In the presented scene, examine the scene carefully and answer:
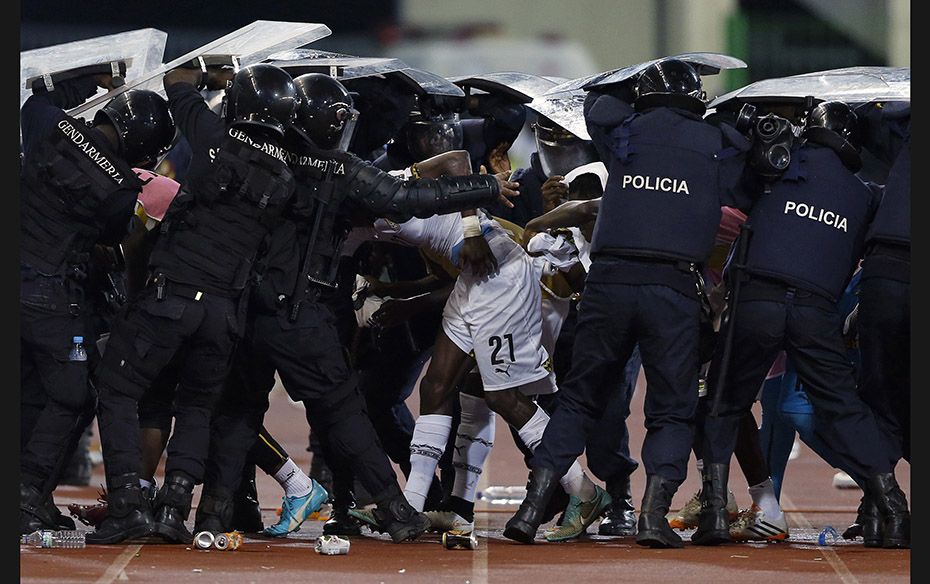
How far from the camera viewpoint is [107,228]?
6.82m

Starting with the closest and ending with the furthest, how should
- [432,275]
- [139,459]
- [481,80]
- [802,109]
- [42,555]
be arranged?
[42,555] < [139,459] < [802,109] < [432,275] < [481,80]

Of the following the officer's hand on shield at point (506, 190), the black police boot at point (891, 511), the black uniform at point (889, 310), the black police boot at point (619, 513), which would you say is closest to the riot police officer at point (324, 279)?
the officer's hand on shield at point (506, 190)

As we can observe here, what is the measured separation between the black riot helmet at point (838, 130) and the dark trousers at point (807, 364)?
0.63m

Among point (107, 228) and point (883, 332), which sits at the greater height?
point (107, 228)

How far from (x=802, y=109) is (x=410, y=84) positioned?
6.08 feet

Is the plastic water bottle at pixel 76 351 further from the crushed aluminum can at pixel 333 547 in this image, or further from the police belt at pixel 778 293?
the police belt at pixel 778 293

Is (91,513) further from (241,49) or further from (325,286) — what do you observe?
(241,49)

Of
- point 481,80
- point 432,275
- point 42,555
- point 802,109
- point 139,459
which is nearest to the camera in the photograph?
point 42,555

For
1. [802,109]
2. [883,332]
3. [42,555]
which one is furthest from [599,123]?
[42,555]

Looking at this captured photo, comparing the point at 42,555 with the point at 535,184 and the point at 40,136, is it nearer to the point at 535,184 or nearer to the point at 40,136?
the point at 40,136

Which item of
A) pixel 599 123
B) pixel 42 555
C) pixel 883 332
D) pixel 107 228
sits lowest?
pixel 42 555

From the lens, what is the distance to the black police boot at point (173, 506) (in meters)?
6.55

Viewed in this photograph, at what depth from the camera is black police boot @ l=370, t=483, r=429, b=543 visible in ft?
22.3

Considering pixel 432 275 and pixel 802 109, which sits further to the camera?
pixel 432 275
